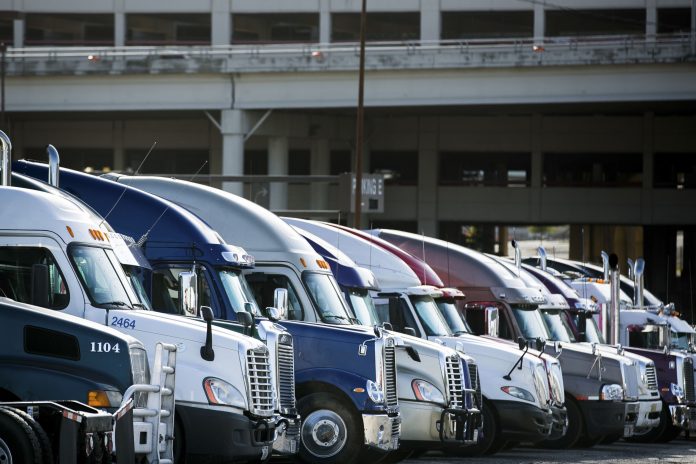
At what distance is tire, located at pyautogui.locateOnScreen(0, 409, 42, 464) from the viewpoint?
36.6 feet

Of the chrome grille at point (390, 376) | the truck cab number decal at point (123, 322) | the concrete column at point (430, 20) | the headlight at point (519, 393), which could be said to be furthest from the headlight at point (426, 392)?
the concrete column at point (430, 20)

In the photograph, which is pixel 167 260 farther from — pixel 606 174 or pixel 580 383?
pixel 606 174

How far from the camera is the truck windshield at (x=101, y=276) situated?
1416 centimetres

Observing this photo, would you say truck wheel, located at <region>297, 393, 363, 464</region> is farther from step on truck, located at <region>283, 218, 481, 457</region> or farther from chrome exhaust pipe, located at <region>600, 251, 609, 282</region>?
chrome exhaust pipe, located at <region>600, 251, 609, 282</region>

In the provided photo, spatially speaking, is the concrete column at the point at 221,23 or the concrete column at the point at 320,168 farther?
the concrete column at the point at 320,168

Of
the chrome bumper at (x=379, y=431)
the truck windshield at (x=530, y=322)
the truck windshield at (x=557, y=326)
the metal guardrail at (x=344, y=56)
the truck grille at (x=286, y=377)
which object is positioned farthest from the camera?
the metal guardrail at (x=344, y=56)

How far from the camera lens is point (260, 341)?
15141mm

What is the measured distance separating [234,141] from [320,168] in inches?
337

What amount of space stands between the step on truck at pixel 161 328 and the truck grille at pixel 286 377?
68 centimetres

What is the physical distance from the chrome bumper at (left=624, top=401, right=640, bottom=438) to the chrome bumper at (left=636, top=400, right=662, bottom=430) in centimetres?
14

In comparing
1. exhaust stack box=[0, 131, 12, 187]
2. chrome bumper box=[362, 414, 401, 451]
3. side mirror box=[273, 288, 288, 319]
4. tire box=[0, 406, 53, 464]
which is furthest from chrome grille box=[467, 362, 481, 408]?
tire box=[0, 406, 53, 464]

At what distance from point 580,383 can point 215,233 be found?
8.85 meters

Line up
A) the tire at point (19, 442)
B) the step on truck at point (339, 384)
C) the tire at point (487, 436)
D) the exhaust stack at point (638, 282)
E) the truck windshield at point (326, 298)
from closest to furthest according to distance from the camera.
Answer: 1. the tire at point (19, 442)
2. the step on truck at point (339, 384)
3. the truck windshield at point (326, 298)
4. the tire at point (487, 436)
5. the exhaust stack at point (638, 282)

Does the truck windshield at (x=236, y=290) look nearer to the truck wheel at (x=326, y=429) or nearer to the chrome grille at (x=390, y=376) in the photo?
the truck wheel at (x=326, y=429)
